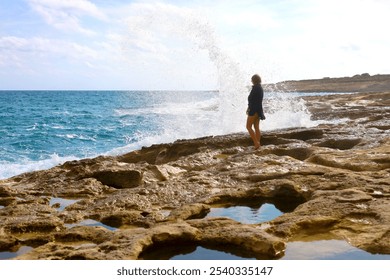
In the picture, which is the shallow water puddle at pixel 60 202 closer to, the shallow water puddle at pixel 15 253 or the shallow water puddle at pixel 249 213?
the shallow water puddle at pixel 15 253

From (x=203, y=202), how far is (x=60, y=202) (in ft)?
6.64

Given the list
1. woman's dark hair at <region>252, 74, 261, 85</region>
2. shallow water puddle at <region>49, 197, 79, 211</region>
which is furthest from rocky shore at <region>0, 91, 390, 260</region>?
woman's dark hair at <region>252, 74, 261, 85</region>

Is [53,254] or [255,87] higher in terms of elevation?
[255,87]

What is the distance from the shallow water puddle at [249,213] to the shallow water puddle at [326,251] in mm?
788

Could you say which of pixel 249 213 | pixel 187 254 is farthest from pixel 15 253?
pixel 249 213

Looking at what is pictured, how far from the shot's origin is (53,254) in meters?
3.48

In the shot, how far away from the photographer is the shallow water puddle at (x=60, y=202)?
538cm

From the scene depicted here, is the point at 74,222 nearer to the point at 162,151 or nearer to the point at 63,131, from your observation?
the point at 162,151

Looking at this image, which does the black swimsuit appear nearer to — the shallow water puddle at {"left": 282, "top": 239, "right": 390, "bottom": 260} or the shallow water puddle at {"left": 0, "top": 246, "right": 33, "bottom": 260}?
the shallow water puddle at {"left": 282, "top": 239, "right": 390, "bottom": 260}

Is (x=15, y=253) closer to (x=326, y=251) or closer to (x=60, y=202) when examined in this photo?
(x=60, y=202)

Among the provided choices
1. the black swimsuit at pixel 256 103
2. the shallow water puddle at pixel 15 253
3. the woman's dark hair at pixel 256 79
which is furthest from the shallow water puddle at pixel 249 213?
the woman's dark hair at pixel 256 79

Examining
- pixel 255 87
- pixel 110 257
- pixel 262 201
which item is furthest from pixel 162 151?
pixel 110 257

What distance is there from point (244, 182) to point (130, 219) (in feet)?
6.53

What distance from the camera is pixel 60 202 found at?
223 inches
